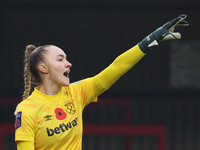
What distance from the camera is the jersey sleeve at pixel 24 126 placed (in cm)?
354

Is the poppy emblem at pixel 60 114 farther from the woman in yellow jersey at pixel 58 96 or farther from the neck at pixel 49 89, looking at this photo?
the neck at pixel 49 89

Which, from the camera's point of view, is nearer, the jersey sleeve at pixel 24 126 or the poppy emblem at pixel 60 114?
the jersey sleeve at pixel 24 126

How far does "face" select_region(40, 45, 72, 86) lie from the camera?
Result: 3.71m

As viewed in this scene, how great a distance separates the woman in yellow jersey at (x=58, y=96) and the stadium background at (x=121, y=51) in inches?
265

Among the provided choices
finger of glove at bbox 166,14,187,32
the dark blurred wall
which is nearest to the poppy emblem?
finger of glove at bbox 166,14,187,32

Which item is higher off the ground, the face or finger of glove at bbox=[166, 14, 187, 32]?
finger of glove at bbox=[166, 14, 187, 32]

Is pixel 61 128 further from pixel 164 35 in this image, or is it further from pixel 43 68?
pixel 164 35

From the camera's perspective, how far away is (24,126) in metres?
3.55

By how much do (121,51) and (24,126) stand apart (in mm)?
7558

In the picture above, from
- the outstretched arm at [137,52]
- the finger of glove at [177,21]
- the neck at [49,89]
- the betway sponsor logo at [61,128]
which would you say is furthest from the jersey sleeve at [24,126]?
the finger of glove at [177,21]

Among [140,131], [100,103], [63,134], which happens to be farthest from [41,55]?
[100,103]

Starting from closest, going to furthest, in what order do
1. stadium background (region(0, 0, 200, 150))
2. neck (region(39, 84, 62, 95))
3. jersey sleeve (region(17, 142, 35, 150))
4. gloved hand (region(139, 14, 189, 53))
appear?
jersey sleeve (region(17, 142, 35, 150))
gloved hand (region(139, 14, 189, 53))
neck (region(39, 84, 62, 95))
stadium background (region(0, 0, 200, 150))

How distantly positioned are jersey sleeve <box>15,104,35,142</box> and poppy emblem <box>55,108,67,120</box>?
18 centimetres

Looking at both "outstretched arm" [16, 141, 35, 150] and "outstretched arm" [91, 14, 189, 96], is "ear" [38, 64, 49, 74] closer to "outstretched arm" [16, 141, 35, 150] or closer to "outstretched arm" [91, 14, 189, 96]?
"outstretched arm" [91, 14, 189, 96]
